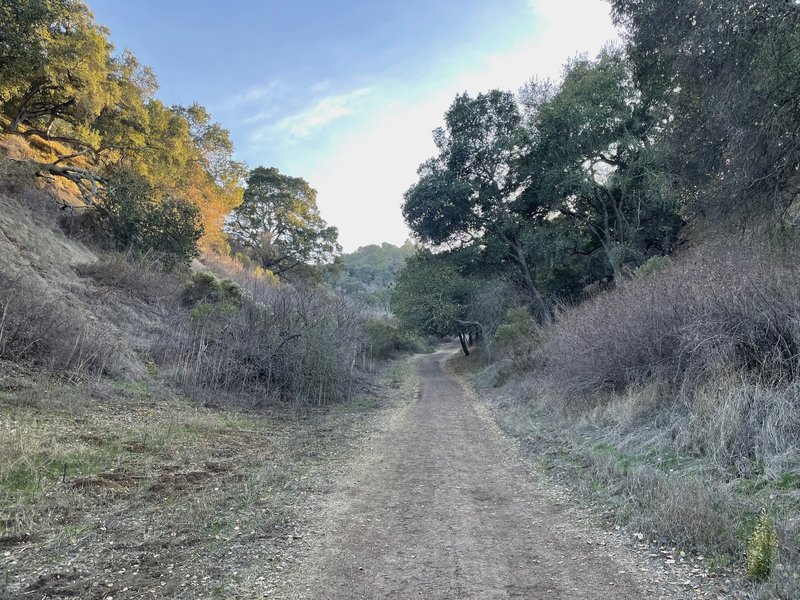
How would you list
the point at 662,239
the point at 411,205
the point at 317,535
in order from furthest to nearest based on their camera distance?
the point at 411,205 → the point at 662,239 → the point at 317,535

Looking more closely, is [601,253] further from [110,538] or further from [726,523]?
[110,538]

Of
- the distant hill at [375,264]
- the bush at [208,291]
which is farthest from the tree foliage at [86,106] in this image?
the distant hill at [375,264]

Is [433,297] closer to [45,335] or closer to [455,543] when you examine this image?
[45,335]

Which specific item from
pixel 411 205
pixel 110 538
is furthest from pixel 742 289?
pixel 411 205

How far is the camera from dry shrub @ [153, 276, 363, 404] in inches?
464

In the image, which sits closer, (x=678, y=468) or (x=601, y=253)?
(x=678, y=468)

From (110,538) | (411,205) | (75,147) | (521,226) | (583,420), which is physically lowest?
(583,420)

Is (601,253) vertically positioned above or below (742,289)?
above

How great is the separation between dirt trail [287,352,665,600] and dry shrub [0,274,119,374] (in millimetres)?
6268

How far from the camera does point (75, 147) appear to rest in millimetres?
18297

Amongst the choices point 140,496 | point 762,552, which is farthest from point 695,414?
point 140,496

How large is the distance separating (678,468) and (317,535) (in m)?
4.20

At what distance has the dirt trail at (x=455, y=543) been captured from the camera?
3391mm

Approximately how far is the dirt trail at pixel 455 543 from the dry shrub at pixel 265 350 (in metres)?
6.13
